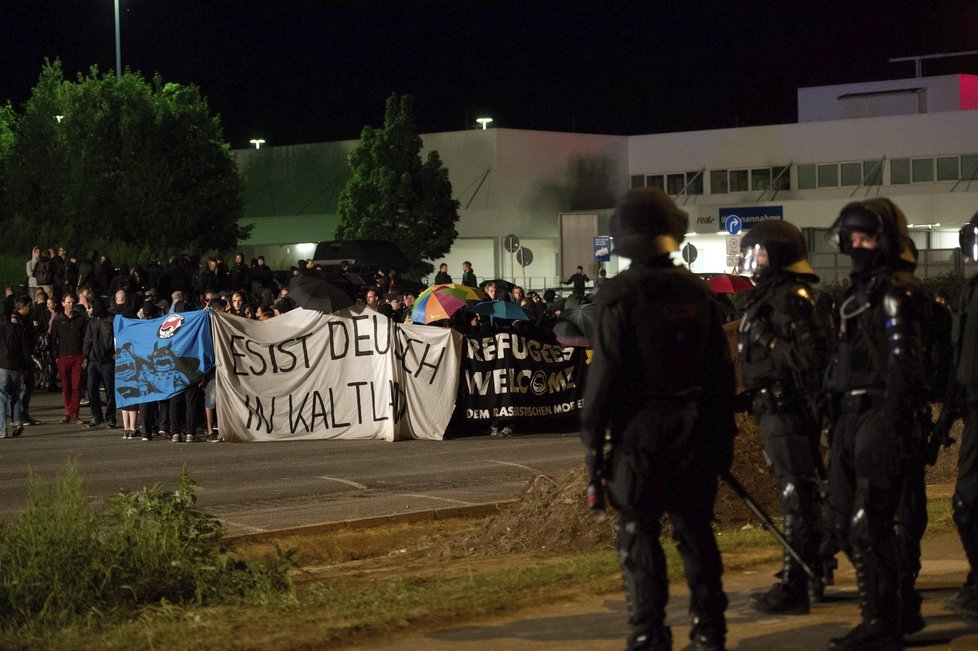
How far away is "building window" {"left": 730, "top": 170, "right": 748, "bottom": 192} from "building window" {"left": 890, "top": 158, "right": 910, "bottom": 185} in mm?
7017

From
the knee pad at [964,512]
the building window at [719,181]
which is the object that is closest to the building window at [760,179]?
the building window at [719,181]

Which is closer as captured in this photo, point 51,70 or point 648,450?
point 648,450

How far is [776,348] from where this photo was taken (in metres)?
7.28

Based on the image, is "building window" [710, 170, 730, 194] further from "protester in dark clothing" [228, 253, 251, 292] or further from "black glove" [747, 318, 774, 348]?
"black glove" [747, 318, 774, 348]

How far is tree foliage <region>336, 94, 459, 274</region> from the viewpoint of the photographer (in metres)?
57.1

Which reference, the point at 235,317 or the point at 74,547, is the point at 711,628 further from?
the point at 235,317

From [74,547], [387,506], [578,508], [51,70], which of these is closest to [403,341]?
[387,506]

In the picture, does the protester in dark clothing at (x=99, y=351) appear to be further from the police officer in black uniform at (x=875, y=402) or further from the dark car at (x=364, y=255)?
the dark car at (x=364, y=255)

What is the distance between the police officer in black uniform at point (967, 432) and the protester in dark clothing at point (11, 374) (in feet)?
52.2

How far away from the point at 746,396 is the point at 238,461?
10.5m

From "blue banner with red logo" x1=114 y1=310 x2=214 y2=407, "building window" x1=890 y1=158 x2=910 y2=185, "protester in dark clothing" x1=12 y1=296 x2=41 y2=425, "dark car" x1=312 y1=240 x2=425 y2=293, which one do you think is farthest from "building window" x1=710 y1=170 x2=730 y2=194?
"blue banner with red logo" x1=114 y1=310 x2=214 y2=407

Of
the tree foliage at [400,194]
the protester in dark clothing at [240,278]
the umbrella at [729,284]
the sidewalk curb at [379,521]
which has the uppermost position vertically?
the tree foliage at [400,194]

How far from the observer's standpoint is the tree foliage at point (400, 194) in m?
57.1

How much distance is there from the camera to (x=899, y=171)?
206 feet
